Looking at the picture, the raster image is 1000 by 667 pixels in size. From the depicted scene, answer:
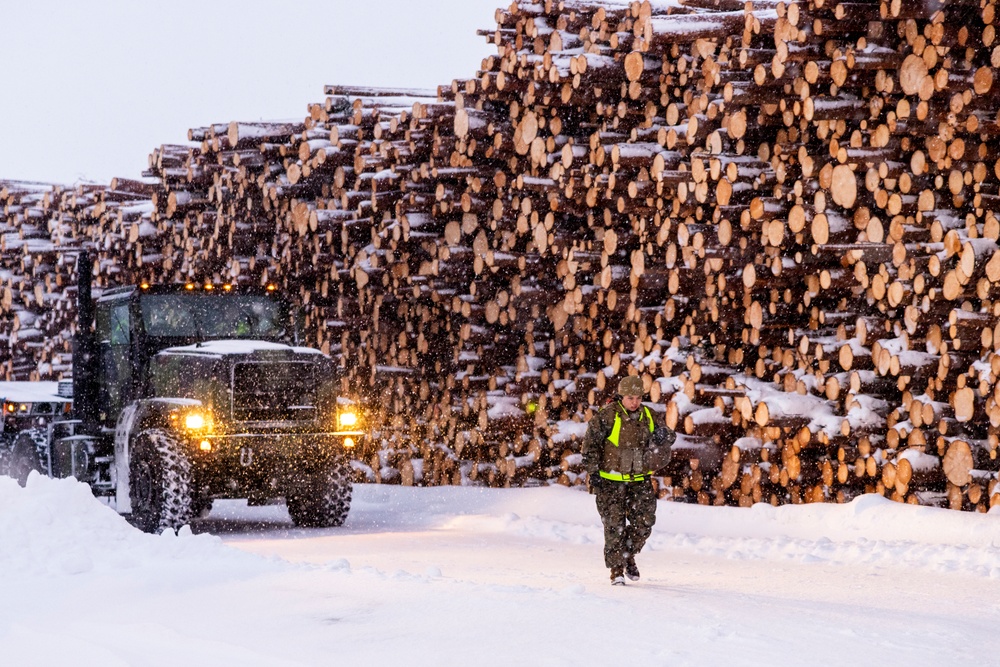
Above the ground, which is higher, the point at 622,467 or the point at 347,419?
the point at 622,467

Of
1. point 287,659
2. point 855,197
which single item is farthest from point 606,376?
Result: point 287,659

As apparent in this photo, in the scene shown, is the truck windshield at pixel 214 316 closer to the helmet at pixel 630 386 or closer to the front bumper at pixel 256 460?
the front bumper at pixel 256 460

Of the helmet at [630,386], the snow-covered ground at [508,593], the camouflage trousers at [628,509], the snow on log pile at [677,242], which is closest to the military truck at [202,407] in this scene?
the snow-covered ground at [508,593]

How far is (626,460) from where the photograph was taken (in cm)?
975

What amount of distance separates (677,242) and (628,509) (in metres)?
4.50

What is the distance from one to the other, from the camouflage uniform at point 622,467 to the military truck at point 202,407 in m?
5.15

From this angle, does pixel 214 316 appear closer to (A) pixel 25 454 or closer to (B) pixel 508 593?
(A) pixel 25 454

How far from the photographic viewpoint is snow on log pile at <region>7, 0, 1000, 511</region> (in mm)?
11211

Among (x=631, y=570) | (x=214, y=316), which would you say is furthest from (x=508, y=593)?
(x=214, y=316)

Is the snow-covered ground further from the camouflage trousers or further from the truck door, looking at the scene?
the truck door

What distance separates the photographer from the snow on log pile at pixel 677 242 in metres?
11.2

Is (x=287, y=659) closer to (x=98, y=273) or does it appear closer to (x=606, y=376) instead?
(x=606, y=376)

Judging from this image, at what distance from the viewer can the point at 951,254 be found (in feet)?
35.6

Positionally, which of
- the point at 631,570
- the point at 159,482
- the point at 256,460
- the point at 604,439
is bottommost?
the point at 159,482
